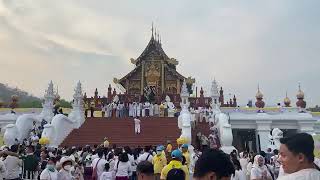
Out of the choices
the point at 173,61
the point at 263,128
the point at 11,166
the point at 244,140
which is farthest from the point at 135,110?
the point at 11,166

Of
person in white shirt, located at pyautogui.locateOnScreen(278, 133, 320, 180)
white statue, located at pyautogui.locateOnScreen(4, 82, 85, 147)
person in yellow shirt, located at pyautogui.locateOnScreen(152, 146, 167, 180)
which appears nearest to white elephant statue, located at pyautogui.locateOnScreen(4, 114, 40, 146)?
white statue, located at pyautogui.locateOnScreen(4, 82, 85, 147)

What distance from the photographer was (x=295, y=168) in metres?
3.01

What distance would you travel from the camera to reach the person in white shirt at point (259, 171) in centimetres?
795

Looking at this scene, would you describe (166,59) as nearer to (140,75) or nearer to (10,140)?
(140,75)

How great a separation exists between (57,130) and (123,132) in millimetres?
3419

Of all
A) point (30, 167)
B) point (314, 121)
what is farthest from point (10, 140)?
point (314, 121)

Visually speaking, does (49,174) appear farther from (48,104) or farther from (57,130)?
(48,104)

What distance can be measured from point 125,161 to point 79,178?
1.40 metres

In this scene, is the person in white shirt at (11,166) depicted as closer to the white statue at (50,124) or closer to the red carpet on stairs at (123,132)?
the white statue at (50,124)

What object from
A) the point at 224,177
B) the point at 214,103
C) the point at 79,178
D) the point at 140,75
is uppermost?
the point at 140,75

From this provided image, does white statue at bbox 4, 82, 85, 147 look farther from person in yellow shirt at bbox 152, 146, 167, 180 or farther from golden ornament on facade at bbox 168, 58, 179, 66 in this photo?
golden ornament on facade at bbox 168, 58, 179, 66

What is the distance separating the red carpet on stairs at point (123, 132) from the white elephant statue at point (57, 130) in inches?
10.6

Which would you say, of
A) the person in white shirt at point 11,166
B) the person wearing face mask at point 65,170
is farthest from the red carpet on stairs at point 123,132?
the person wearing face mask at point 65,170

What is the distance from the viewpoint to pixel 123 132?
22.1 m
